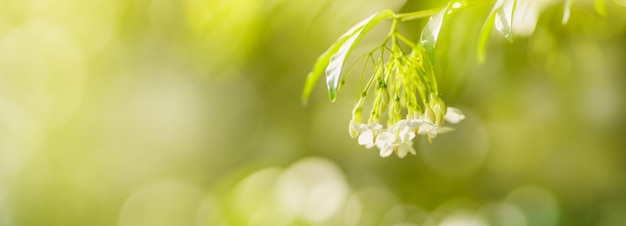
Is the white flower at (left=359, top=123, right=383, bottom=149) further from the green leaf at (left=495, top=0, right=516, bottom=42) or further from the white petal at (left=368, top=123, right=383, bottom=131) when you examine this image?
the green leaf at (left=495, top=0, right=516, bottom=42)

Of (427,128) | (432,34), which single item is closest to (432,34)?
(432,34)

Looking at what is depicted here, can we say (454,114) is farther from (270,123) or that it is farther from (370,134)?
(270,123)

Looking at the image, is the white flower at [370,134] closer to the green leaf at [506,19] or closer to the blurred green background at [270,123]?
the green leaf at [506,19]

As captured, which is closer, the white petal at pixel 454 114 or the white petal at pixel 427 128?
the white petal at pixel 427 128

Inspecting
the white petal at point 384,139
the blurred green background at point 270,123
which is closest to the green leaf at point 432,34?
the white petal at point 384,139

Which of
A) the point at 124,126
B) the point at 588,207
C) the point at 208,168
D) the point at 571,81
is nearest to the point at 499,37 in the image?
the point at 571,81

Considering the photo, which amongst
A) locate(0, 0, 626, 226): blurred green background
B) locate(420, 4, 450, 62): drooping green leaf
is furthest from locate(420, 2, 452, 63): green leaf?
locate(0, 0, 626, 226): blurred green background

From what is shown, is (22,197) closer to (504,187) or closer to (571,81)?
(504,187)
